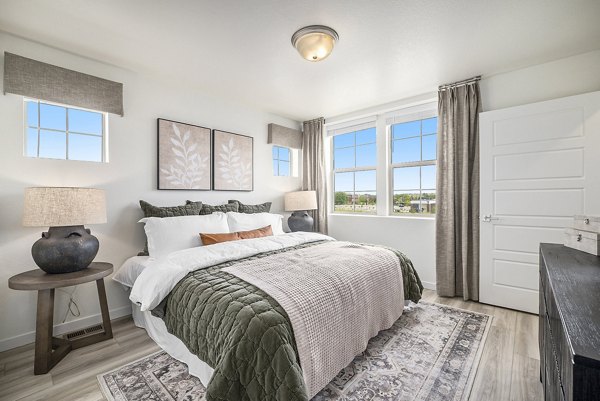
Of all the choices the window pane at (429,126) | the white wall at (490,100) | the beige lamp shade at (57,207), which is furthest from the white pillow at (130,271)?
the window pane at (429,126)

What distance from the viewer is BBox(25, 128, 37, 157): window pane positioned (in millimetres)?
2266

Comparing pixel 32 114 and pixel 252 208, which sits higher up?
pixel 32 114

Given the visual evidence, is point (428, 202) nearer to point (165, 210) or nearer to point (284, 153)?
point (284, 153)

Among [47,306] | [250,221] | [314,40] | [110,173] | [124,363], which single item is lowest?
[124,363]

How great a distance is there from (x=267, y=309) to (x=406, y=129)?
323 centimetres

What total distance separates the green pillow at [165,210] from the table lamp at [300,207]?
1.47m

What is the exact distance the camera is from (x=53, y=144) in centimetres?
241

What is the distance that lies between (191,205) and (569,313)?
3020 mm

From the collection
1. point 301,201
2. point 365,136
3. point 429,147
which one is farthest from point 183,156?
point 429,147

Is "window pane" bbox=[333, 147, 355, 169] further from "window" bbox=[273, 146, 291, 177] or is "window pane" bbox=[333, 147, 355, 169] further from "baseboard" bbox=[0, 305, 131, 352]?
"baseboard" bbox=[0, 305, 131, 352]

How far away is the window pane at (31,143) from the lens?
7.43 feet

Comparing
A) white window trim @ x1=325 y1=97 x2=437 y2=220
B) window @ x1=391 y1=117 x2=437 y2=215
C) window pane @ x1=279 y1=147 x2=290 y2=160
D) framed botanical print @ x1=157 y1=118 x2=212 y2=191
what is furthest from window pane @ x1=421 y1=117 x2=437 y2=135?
framed botanical print @ x1=157 y1=118 x2=212 y2=191

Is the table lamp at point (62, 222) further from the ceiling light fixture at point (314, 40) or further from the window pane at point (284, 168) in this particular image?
the window pane at point (284, 168)

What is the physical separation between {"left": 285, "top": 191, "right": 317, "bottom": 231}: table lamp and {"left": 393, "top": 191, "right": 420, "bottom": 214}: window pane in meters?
1.17
